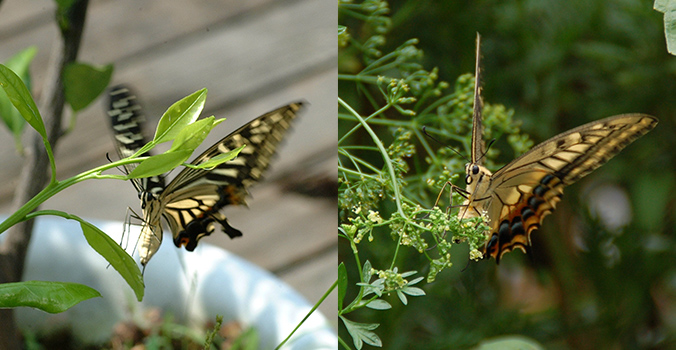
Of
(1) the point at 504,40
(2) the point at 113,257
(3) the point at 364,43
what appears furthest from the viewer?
(1) the point at 504,40

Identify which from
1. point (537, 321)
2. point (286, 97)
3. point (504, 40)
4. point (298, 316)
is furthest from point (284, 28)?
point (537, 321)

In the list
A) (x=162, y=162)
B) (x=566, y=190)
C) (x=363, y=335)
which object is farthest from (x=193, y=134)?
(x=566, y=190)

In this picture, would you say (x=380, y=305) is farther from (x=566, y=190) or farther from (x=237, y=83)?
(x=566, y=190)

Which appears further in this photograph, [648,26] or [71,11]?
[648,26]

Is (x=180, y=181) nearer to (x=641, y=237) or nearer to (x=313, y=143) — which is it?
(x=313, y=143)

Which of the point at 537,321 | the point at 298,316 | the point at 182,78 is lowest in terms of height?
the point at 537,321

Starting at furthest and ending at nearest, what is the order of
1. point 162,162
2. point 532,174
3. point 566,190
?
point 566,190, point 532,174, point 162,162
